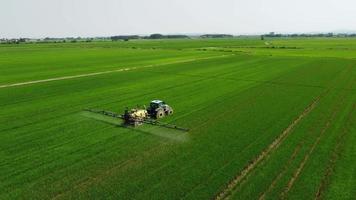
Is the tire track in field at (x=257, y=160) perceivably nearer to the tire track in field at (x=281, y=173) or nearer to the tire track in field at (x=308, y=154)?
the tire track in field at (x=281, y=173)

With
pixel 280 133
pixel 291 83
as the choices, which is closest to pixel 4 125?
pixel 280 133

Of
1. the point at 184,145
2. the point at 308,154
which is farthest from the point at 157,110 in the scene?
the point at 308,154

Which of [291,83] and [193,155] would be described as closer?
[193,155]

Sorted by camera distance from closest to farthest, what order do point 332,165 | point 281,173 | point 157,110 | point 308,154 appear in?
point 281,173 → point 332,165 → point 308,154 → point 157,110

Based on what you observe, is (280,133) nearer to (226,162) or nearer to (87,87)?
(226,162)

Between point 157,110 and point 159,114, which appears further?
point 159,114

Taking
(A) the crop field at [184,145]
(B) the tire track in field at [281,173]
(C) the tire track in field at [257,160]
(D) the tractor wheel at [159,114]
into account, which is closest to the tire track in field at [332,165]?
(A) the crop field at [184,145]

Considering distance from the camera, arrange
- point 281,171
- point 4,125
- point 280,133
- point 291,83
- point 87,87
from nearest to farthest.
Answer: point 281,171 → point 280,133 → point 4,125 → point 87,87 → point 291,83

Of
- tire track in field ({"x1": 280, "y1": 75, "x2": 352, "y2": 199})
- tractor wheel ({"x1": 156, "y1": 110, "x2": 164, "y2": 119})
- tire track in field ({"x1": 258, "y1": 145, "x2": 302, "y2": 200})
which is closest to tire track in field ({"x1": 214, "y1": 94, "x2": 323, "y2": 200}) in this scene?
tire track in field ({"x1": 258, "y1": 145, "x2": 302, "y2": 200})

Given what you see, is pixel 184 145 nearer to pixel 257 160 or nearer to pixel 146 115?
pixel 257 160

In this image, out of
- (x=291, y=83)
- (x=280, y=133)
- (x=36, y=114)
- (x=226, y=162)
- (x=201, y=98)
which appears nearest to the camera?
(x=226, y=162)
